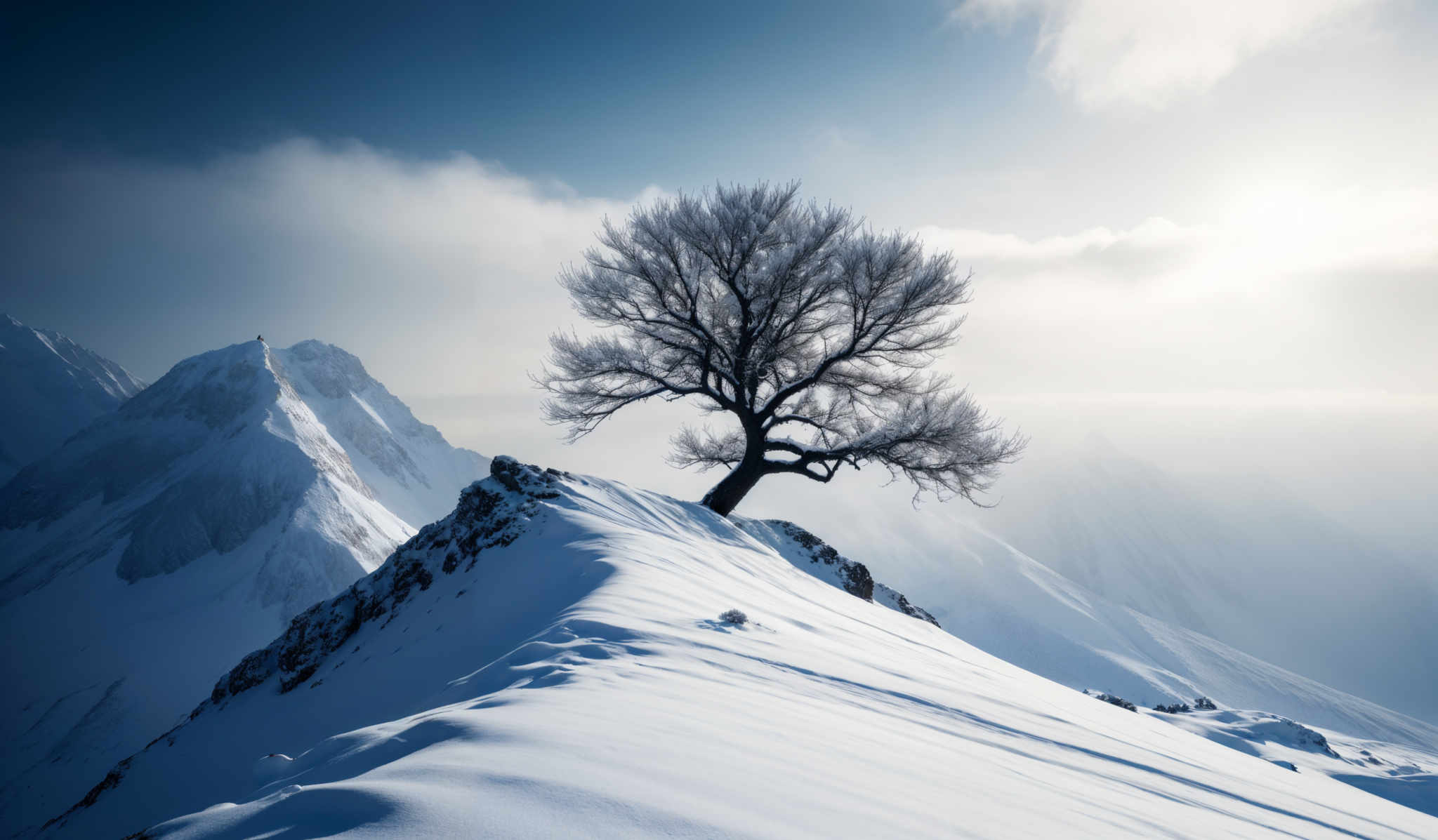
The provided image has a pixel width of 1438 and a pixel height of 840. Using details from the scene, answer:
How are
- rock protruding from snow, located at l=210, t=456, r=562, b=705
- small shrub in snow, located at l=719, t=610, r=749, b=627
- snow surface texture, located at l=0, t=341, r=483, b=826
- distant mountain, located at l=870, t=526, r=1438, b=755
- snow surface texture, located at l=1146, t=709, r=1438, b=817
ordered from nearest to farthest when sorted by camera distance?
small shrub in snow, located at l=719, t=610, r=749, b=627, rock protruding from snow, located at l=210, t=456, r=562, b=705, snow surface texture, located at l=1146, t=709, r=1438, b=817, distant mountain, located at l=870, t=526, r=1438, b=755, snow surface texture, located at l=0, t=341, r=483, b=826

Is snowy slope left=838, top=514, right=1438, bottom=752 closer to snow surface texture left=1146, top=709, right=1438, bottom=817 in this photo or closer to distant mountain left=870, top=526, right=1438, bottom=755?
distant mountain left=870, top=526, right=1438, bottom=755

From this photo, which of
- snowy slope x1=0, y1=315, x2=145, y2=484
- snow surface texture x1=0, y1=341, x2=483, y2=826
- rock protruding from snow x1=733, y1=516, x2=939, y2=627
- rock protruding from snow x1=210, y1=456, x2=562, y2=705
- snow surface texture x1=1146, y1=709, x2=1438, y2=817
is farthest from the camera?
snowy slope x1=0, y1=315, x2=145, y2=484

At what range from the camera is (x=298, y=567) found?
326 feet

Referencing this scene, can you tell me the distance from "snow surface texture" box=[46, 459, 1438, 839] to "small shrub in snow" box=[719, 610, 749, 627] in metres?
0.08

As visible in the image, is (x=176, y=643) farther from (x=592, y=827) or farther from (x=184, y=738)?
(x=592, y=827)

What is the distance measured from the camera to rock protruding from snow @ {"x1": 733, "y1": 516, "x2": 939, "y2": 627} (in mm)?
11008

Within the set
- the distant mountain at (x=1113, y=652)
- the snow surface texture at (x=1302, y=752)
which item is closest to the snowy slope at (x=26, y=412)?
the distant mountain at (x=1113, y=652)

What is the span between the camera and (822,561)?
11352 mm

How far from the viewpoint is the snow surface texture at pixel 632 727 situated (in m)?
1.63

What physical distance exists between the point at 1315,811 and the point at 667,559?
496cm

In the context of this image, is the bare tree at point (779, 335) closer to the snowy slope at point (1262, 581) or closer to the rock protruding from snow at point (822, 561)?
the rock protruding from snow at point (822, 561)

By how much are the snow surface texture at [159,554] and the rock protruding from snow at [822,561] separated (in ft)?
295

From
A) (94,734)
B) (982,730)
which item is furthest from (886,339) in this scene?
(94,734)

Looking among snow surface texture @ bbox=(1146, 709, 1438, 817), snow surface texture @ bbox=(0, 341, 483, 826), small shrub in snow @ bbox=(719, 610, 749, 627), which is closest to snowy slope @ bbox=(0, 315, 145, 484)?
snow surface texture @ bbox=(0, 341, 483, 826)
